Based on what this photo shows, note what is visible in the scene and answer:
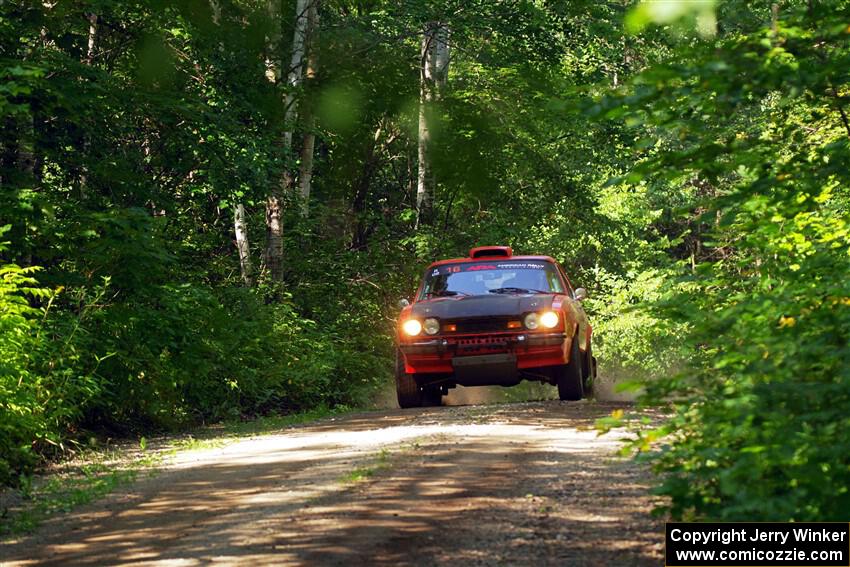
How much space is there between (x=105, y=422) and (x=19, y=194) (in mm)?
3048

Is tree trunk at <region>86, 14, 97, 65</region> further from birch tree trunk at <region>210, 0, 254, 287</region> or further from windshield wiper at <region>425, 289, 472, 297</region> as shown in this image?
windshield wiper at <region>425, 289, 472, 297</region>

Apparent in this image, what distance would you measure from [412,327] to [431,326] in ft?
0.92

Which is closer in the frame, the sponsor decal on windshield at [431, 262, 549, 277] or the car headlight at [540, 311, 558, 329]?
the car headlight at [540, 311, 558, 329]

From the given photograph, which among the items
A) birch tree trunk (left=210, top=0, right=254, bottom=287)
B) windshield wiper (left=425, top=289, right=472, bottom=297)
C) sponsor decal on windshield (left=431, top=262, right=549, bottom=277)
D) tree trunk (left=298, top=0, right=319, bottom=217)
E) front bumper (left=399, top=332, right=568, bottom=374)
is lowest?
front bumper (left=399, top=332, right=568, bottom=374)

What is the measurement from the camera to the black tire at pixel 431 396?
16717 millimetres

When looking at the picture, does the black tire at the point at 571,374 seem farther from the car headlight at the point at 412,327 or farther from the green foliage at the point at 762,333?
the green foliage at the point at 762,333

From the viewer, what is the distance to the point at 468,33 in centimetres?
2478

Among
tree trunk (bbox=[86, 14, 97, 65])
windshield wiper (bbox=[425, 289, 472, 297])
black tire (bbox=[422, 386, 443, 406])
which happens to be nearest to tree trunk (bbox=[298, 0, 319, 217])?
tree trunk (bbox=[86, 14, 97, 65])

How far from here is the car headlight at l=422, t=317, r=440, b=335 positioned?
15.3 meters

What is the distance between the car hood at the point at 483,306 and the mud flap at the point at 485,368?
0.54 meters

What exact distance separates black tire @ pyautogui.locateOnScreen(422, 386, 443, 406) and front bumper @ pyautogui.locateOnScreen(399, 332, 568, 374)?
137cm

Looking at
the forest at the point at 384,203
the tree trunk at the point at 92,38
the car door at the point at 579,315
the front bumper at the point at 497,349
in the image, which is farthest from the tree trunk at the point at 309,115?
the front bumper at the point at 497,349

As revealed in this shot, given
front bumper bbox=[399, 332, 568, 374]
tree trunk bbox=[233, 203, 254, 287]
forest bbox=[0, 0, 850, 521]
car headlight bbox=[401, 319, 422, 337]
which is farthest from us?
tree trunk bbox=[233, 203, 254, 287]

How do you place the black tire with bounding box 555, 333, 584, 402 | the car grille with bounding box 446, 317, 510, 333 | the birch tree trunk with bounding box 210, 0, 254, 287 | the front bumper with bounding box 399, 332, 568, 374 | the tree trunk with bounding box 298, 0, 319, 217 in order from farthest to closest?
the tree trunk with bounding box 298, 0, 319, 217 → the birch tree trunk with bounding box 210, 0, 254, 287 → the black tire with bounding box 555, 333, 584, 402 → the car grille with bounding box 446, 317, 510, 333 → the front bumper with bounding box 399, 332, 568, 374
